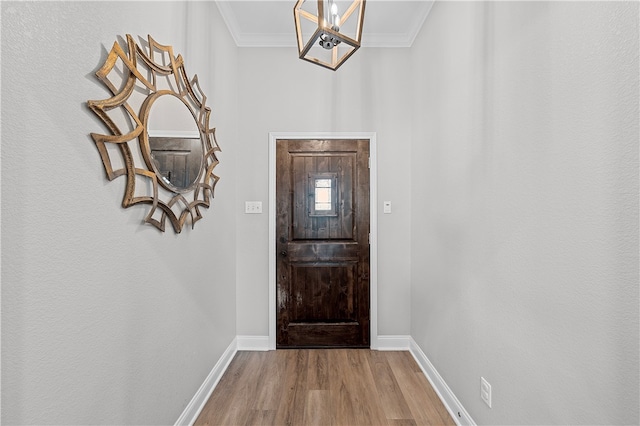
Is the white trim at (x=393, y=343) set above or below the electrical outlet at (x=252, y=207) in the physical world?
below

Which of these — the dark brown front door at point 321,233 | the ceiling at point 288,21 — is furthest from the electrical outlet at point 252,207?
the ceiling at point 288,21

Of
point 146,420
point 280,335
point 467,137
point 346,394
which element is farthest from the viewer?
point 280,335

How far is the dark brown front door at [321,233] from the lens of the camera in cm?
271

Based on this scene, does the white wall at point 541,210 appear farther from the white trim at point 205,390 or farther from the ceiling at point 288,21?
the white trim at point 205,390

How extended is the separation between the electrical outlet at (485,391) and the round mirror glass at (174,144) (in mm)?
1810

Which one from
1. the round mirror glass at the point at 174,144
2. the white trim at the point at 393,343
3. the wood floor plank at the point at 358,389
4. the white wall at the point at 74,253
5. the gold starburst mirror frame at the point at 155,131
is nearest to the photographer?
the white wall at the point at 74,253

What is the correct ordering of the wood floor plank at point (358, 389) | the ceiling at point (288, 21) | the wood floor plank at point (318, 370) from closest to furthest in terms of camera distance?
the wood floor plank at point (358, 389)
the wood floor plank at point (318, 370)
the ceiling at point (288, 21)

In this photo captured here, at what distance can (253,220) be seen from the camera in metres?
2.71

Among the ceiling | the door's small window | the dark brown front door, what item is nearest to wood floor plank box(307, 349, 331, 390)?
the dark brown front door

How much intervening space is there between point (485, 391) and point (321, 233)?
164 cm

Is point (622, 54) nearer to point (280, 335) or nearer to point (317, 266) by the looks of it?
point (317, 266)

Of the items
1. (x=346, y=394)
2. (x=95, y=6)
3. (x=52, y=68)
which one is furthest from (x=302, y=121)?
(x=346, y=394)

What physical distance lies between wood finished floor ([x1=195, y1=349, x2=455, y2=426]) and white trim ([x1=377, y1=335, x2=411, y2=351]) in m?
0.07

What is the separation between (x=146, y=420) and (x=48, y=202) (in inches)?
40.3
